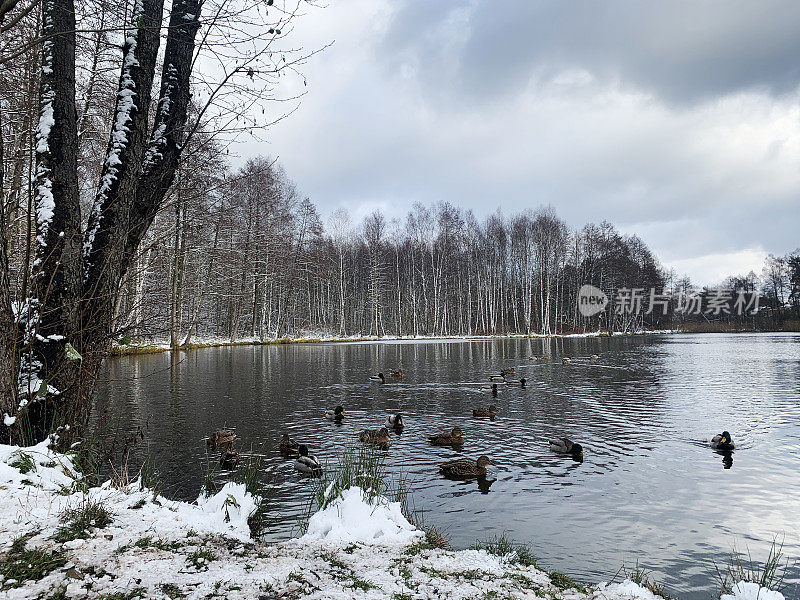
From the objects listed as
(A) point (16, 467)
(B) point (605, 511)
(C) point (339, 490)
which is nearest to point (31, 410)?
(A) point (16, 467)

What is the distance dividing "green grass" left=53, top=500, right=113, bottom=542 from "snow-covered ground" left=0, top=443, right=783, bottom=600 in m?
0.02

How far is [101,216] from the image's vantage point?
5266 mm

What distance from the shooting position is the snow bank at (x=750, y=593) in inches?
143

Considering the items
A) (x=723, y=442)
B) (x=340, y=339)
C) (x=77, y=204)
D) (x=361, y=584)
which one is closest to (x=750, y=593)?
(x=361, y=584)

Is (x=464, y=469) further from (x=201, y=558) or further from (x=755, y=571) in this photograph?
(x=201, y=558)

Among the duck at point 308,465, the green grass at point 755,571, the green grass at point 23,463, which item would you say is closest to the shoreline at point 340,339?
the duck at point 308,465

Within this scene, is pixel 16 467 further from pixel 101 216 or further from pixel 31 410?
pixel 101 216

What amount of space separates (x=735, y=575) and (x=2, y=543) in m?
6.02

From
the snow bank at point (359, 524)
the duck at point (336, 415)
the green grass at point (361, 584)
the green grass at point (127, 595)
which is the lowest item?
the duck at point (336, 415)

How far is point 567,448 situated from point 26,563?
308 inches

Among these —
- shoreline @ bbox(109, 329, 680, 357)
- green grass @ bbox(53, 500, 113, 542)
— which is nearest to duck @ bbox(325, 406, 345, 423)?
green grass @ bbox(53, 500, 113, 542)

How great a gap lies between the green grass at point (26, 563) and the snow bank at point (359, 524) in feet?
6.08

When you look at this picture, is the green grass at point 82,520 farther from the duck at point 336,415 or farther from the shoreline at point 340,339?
the shoreline at point 340,339

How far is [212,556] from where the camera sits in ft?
11.2
